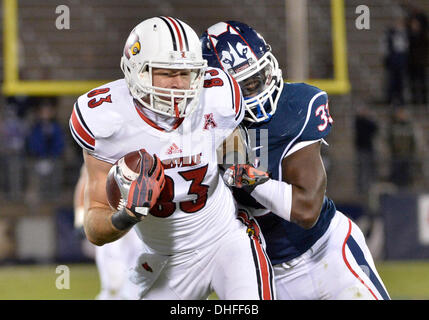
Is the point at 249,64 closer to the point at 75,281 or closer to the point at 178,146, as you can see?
the point at 178,146

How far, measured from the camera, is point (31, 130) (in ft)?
27.0

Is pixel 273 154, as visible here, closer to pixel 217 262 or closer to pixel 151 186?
pixel 217 262

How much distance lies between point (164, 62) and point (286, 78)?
17.9 ft

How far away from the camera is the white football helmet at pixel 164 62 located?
9.93 feet

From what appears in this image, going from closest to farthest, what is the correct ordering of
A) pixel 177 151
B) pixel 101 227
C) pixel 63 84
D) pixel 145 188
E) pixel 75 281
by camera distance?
pixel 145 188 → pixel 101 227 → pixel 177 151 → pixel 75 281 → pixel 63 84

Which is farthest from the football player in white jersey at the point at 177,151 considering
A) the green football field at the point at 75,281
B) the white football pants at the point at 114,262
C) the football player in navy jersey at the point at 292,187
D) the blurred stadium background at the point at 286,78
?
the blurred stadium background at the point at 286,78

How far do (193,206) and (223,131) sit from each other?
0.33 metres

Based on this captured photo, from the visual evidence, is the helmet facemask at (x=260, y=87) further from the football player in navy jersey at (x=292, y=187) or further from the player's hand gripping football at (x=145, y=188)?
the player's hand gripping football at (x=145, y=188)

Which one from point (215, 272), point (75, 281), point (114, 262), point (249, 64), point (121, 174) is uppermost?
point (249, 64)

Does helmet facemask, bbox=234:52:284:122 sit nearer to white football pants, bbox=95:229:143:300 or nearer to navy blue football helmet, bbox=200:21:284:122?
navy blue football helmet, bbox=200:21:284:122

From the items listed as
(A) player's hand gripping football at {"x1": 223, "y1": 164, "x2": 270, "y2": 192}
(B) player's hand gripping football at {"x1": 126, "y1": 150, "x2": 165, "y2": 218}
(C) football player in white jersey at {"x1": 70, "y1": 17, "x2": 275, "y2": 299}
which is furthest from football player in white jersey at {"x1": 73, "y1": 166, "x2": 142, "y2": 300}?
(B) player's hand gripping football at {"x1": 126, "y1": 150, "x2": 165, "y2": 218}

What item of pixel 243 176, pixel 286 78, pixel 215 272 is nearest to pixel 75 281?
pixel 286 78

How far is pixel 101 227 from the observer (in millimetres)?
2957
